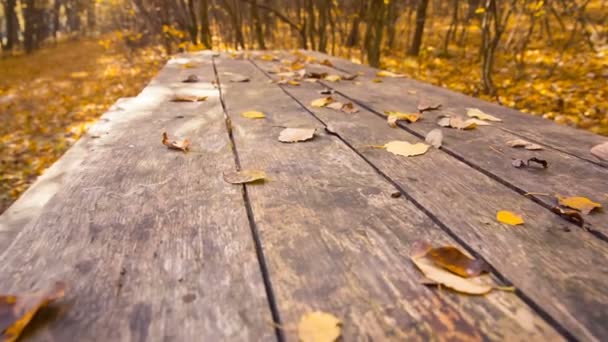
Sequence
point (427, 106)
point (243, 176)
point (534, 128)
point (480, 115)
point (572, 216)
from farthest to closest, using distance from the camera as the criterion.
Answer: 1. point (427, 106)
2. point (480, 115)
3. point (534, 128)
4. point (243, 176)
5. point (572, 216)

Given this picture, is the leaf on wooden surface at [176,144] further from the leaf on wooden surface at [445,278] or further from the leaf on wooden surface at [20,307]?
the leaf on wooden surface at [445,278]

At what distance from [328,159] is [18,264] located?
70 centimetres

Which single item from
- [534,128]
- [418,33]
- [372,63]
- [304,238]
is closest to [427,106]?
[534,128]

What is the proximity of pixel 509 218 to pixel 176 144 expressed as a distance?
0.87 m

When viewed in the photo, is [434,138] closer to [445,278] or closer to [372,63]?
[445,278]

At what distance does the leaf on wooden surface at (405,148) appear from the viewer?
1.15 metres

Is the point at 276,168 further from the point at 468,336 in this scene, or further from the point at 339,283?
the point at 468,336

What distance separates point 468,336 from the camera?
52 cm

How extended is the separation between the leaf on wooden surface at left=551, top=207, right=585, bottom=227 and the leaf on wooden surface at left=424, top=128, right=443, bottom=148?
17.3 inches

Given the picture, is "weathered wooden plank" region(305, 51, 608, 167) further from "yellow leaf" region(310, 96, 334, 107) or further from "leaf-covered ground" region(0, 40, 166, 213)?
"leaf-covered ground" region(0, 40, 166, 213)

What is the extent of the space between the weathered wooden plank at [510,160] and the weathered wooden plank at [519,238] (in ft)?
0.17

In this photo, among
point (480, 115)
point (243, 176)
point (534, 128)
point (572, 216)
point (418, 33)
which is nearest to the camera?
point (572, 216)

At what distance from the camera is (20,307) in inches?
21.6

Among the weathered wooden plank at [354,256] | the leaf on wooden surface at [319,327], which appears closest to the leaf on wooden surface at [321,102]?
the weathered wooden plank at [354,256]
